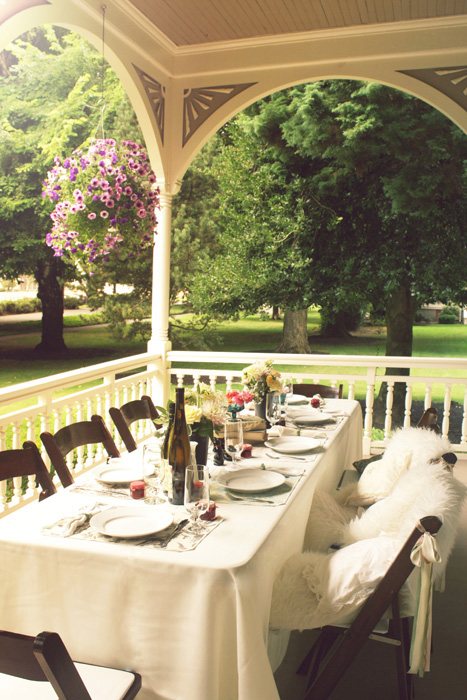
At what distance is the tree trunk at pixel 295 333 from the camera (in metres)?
11.3

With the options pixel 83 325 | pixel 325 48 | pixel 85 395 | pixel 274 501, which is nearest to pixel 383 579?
pixel 274 501

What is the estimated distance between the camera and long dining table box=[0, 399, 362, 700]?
142cm

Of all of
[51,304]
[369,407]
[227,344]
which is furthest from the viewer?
[227,344]

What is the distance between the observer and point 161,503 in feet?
6.17

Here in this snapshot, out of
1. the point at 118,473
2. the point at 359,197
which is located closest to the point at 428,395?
the point at 118,473

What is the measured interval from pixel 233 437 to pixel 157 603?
840mm

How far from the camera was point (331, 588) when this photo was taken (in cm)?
168

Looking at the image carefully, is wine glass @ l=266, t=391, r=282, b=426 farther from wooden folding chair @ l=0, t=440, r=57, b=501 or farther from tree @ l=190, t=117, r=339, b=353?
tree @ l=190, t=117, r=339, b=353

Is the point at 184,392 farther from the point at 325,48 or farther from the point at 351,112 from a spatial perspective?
the point at 351,112

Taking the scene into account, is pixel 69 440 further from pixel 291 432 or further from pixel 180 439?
pixel 291 432

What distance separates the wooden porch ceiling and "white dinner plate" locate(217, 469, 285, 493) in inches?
120

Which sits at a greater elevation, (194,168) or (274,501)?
(194,168)

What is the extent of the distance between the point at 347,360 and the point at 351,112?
3.82 meters

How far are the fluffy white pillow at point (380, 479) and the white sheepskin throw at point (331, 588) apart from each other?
781mm
